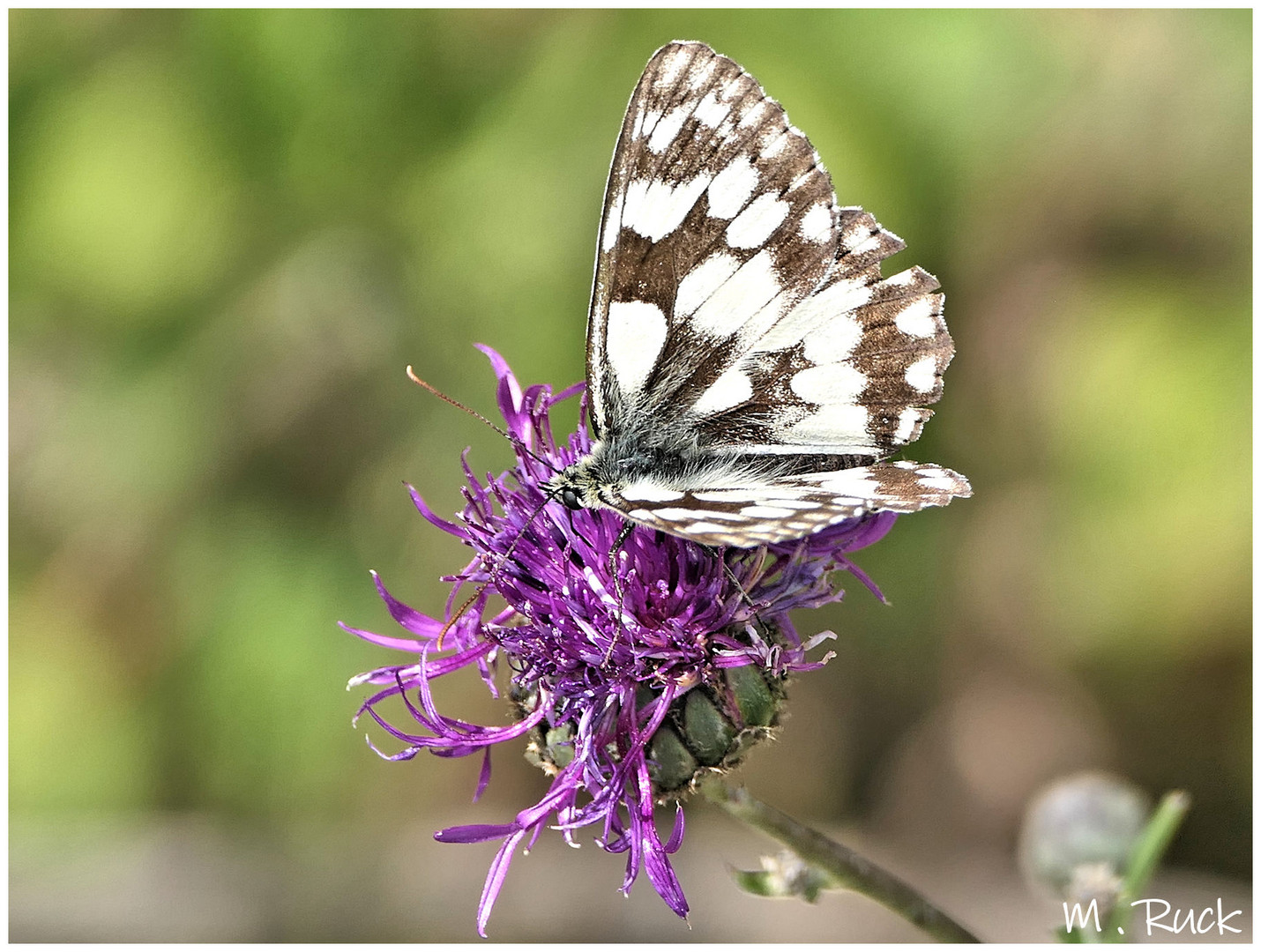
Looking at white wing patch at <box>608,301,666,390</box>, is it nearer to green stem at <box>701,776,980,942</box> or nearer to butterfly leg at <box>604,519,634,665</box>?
butterfly leg at <box>604,519,634,665</box>

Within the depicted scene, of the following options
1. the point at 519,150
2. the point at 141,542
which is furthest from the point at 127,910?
the point at 519,150

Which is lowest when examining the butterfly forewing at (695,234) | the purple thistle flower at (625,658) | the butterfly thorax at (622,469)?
the purple thistle flower at (625,658)

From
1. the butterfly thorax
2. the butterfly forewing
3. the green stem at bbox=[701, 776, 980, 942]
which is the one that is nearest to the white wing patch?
the butterfly forewing

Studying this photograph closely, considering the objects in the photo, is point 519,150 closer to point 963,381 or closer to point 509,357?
point 509,357

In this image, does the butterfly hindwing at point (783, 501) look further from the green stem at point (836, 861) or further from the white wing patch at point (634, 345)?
the green stem at point (836, 861)

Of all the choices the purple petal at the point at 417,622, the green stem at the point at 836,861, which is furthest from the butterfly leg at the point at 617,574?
the purple petal at the point at 417,622

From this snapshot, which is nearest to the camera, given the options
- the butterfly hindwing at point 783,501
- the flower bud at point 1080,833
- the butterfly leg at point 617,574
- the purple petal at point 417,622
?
the butterfly hindwing at point 783,501

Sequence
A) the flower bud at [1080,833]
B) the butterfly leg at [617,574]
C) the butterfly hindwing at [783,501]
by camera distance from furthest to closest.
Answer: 1. the flower bud at [1080,833]
2. the butterfly leg at [617,574]
3. the butterfly hindwing at [783,501]
